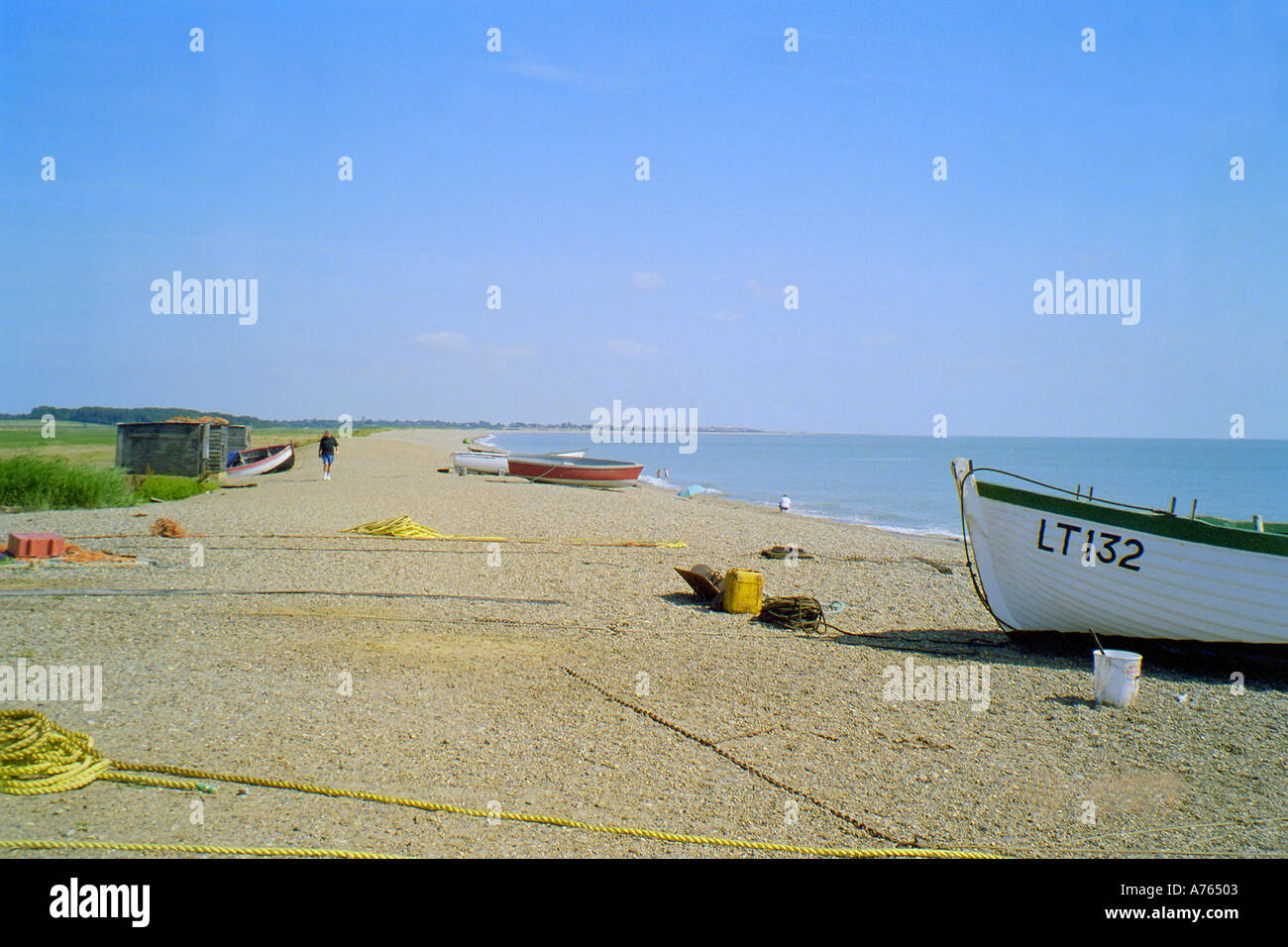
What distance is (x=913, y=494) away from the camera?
4675 cm

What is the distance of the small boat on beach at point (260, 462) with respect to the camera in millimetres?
31016

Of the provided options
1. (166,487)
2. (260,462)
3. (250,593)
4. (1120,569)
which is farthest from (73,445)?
(1120,569)

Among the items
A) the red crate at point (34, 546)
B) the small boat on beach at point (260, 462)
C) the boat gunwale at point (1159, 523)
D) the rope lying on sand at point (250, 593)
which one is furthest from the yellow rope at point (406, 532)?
the small boat on beach at point (260, 462)

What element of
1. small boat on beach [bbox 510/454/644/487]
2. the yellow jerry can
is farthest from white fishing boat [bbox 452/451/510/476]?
the yellow jerry can

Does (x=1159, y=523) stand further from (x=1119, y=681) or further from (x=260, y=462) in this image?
(x=260, y=462)

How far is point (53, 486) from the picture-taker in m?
19.9

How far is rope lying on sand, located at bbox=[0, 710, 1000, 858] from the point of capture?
4.57m

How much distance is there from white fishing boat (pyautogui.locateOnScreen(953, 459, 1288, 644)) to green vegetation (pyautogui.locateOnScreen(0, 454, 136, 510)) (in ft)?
64.8

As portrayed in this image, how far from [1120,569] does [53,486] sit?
72.1ft

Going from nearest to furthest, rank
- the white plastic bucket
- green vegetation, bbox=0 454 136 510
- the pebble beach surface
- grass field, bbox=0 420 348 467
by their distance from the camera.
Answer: the pebble beach surface
the white plastic bucket
green vegetation, bbox=0 454 136 510
grass field, bbox=0 420 348 467

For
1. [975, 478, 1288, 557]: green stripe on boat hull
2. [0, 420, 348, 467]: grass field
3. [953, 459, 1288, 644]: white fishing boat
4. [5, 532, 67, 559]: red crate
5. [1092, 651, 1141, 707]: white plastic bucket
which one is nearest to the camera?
[1092, 651, 1141, 707]: white plastic bucket

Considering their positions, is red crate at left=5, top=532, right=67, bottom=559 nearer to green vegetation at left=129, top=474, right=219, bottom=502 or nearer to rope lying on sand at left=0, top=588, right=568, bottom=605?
rope lying on sand at left=0, top=588, right=568, bottom=605

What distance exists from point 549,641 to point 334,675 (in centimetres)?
246
